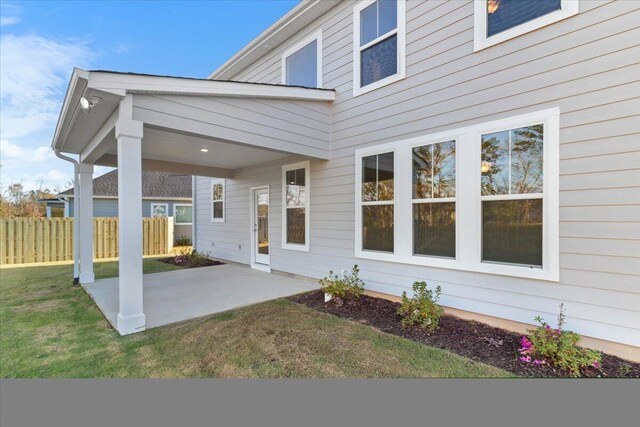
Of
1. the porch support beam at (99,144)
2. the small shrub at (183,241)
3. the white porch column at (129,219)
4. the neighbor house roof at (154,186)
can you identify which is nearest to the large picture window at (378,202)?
the white porch column at (129,219)

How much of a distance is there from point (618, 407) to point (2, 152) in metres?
21.1

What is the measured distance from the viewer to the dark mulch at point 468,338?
8.82 feet

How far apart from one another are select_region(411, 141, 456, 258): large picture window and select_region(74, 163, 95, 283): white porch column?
7027 mm

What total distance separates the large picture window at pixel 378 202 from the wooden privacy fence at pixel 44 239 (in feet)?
34.5

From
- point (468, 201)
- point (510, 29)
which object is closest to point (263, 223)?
point (468, 201)

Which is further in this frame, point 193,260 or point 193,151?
point 193,260

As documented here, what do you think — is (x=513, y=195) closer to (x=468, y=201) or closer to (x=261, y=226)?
(x=468, y=201)

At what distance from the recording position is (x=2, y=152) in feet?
44.2

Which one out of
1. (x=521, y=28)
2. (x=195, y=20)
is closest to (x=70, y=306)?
(x=521, y=28)

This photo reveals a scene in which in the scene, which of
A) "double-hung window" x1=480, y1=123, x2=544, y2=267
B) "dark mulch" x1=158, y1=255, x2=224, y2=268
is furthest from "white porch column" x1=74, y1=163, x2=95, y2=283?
"double-hung window" x1=480, y1=123, x2=544, y2=267

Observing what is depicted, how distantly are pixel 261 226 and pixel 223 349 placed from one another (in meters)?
5.04

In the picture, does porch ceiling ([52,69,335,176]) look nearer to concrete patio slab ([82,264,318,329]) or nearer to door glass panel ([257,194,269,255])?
door glass panel ([257,194,269,255])

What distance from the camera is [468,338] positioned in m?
3.42

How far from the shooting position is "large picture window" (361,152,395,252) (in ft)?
16.4
